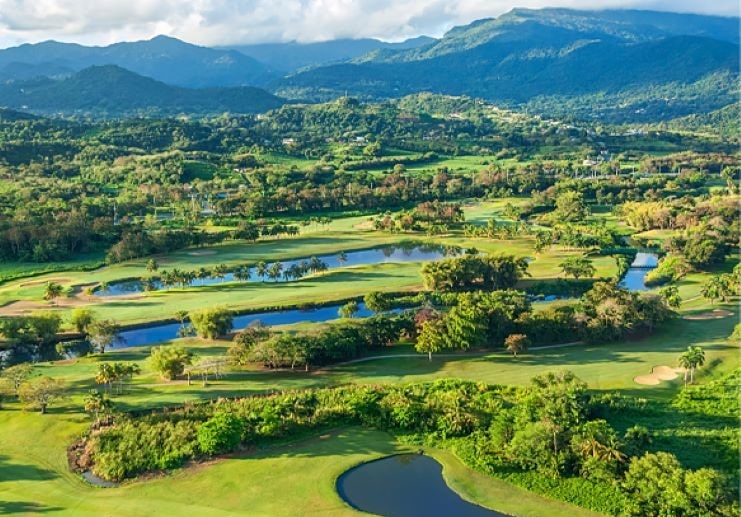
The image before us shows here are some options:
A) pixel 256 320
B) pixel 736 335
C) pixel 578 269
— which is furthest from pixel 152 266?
pixel 736 335

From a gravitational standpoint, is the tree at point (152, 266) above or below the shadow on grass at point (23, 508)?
above

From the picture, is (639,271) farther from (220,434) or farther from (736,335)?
(220,434)

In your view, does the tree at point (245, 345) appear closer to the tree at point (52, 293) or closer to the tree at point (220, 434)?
the tree at point (220, 434)

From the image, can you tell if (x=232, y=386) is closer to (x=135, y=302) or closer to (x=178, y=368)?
(x=178, y=368)

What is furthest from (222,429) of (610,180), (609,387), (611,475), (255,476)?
(610,180)

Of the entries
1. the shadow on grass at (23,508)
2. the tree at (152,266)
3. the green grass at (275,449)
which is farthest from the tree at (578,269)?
the shadow on grass at (23,508)

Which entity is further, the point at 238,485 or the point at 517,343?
the point at 517,343
